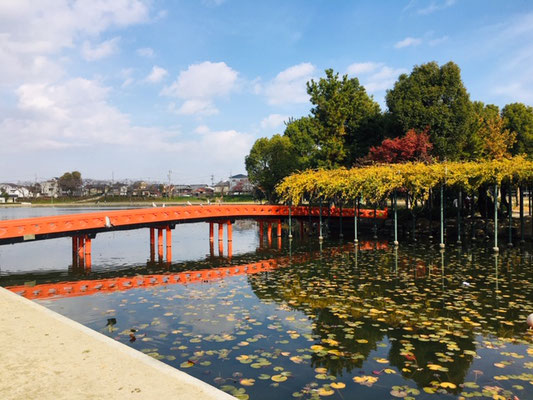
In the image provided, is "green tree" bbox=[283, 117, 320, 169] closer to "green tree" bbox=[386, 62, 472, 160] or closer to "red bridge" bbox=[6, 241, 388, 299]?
"green tree" bbox=[386, 62, 472, 160]

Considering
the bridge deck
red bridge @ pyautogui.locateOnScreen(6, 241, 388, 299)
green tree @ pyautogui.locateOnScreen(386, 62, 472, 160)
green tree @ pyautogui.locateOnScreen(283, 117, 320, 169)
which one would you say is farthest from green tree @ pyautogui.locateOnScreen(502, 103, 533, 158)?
red bridge @ pyautogui.locateOnScreen(6, 241, 388, 299)

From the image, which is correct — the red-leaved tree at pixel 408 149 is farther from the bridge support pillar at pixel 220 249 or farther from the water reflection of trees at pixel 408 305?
the bridge support pillar at pixel 220 249

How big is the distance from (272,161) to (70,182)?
108 m

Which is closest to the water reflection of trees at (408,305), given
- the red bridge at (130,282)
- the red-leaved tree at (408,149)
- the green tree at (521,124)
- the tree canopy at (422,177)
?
the red bridge at (130,282)

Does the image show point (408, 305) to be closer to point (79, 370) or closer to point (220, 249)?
point (79, 370)

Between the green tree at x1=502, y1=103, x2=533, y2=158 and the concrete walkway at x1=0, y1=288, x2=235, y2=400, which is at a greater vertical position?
the green tree at x1=502, y1=103, x2=533, y2=158

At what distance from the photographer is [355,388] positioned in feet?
19.6

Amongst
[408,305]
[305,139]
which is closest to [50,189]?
[305,139]

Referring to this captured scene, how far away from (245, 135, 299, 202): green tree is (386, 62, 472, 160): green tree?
20.6 meters

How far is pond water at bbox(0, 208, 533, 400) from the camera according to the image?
6195 millimetres

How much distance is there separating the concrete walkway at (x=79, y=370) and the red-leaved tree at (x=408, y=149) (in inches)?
1072

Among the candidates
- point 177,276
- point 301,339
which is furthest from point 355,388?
point 177,276

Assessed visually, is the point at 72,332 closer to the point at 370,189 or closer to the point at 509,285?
the point at 509,285

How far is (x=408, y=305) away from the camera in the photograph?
10.6 meters
